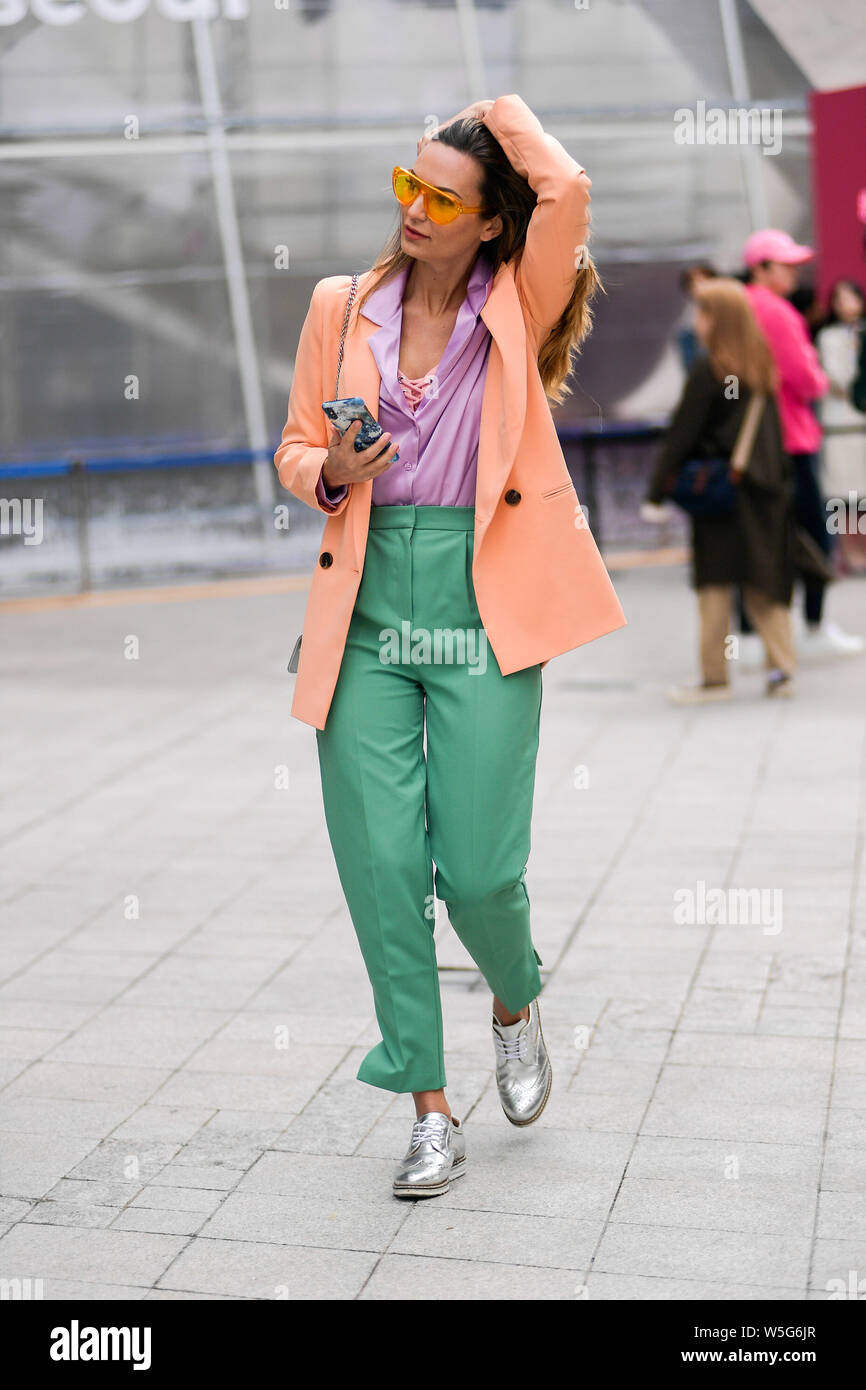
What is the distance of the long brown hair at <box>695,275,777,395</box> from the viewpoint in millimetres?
7934

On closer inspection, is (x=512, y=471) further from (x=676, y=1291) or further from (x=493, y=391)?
(x=676, y=1291)

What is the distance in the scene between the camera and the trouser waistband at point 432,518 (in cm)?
331

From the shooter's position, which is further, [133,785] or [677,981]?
[133,785]

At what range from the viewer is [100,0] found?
14.3 meters

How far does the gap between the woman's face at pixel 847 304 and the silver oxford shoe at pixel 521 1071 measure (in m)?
9.27

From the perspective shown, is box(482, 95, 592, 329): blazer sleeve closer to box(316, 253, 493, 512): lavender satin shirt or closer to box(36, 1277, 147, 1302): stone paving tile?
box(316, 253, 493, 512): lavender satin shirt

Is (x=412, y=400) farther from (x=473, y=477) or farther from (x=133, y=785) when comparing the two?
(x=133, y=785)

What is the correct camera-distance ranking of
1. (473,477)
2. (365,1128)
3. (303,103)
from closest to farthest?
(473,477)
(365,1128)
(303,103)

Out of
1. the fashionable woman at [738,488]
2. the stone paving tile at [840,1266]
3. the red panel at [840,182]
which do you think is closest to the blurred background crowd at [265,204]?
the red panel at [840,182]

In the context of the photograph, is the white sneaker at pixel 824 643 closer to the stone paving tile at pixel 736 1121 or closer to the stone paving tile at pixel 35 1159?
the stone paving tile at pixel 736 1121

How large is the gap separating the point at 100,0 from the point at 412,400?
487 inches

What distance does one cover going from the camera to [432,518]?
3314 millimetres
